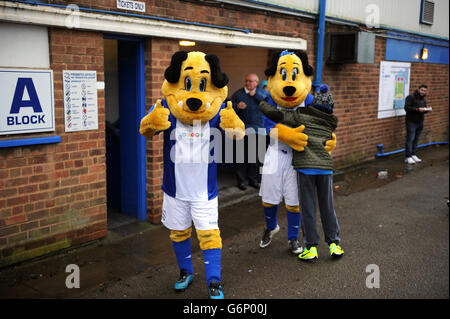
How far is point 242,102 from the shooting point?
817 cm

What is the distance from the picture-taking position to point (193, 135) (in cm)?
427

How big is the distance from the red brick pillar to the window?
336 inches

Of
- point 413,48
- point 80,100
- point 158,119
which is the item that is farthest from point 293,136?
point 413,48

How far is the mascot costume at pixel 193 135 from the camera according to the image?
4.14 m

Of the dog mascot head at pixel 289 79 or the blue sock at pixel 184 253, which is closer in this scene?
the blue sock at pixel 184 253

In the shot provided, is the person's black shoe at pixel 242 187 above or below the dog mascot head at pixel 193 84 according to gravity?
below

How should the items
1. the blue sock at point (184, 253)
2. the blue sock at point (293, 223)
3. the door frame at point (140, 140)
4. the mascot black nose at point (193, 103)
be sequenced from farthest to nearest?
the door frame at point (140, 140), the blue sock at point (293, 223), the blue sock at point (184, 253), the mascot black nose at point (193, 103)

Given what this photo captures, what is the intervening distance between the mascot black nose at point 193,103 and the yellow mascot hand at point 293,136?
1252mm

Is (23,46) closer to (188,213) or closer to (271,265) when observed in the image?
(188,213)

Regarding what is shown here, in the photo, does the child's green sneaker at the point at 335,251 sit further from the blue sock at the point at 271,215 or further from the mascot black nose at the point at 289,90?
the mascot black nose at the point at 289,90

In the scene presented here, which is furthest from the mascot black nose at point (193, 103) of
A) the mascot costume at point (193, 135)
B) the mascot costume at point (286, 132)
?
the mascot costume at point (286, 132)

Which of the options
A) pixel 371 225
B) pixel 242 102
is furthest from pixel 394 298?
pixel 242 102

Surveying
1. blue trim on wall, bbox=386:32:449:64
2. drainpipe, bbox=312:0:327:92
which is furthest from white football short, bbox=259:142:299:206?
blue trim on wall, bbox=386:32:449:64

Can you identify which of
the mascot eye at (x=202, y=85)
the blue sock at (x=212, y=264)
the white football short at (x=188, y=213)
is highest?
the mascot eye at (x=202, y=85)
